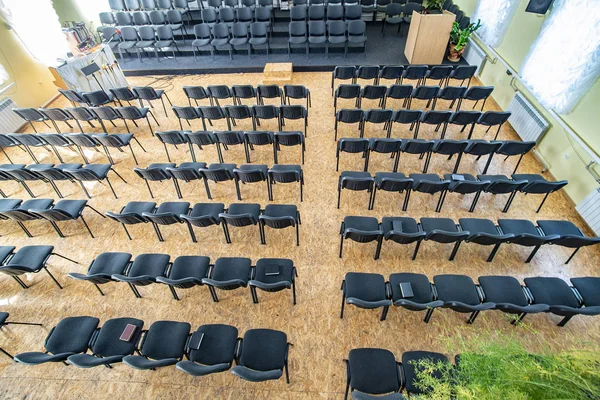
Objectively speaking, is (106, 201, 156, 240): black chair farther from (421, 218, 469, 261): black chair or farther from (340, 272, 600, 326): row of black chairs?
(421, 218, 469, 261): black chair

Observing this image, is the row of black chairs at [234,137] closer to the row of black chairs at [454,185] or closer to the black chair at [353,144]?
the black chair at [353,144]

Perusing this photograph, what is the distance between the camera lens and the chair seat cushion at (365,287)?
3.42m

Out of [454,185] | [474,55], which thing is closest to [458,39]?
[474,55]

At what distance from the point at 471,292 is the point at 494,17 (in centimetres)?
731

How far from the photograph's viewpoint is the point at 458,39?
8586mm

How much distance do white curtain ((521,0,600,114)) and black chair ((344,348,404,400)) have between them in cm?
526

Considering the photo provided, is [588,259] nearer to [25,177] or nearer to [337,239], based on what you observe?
[337,239]

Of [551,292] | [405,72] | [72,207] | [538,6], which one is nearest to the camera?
[551,292]

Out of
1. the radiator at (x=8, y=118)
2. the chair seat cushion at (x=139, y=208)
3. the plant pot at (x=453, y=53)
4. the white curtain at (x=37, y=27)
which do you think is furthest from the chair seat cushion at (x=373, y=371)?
the white curtain at (x=37, y=27)

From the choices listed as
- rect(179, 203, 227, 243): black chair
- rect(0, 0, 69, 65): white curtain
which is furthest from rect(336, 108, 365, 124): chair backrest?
rect(0, 0, 69, 65): white curtain

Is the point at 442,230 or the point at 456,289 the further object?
the point at 442,230

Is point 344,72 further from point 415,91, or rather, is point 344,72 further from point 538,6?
point 538,6

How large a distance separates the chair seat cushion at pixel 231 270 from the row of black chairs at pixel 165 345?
603 mm

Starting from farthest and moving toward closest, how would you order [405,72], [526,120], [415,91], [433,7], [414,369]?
[433,7] < [405,72] < [415,91] < [526,120] < [414,369]
